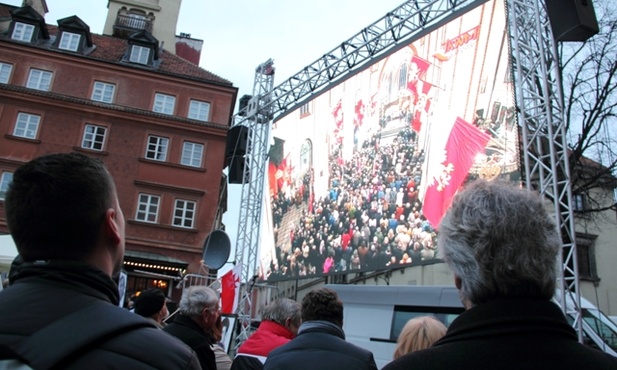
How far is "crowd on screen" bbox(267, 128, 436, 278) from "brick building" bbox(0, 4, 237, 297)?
10.2 m

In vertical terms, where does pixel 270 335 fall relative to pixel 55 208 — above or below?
below

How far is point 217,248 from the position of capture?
12.0m

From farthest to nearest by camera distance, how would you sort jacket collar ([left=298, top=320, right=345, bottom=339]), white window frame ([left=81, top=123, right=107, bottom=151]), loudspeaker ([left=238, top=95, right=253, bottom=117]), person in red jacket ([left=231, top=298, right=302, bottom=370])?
white window frame ([left=81, top=123, right=107, bottom=151]) < loudspeaker ([left=238, top=95, right=253, bottom=117]) < person in red jacket ([left=231, top=298, right=302, bottom=370]) < jacket collar ([left=298, top=320, right=345, bottom=339])

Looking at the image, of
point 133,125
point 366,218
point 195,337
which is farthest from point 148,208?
point 195,337

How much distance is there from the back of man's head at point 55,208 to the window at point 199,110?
81.7 ft

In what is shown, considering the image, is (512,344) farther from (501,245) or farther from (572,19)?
(572,19)

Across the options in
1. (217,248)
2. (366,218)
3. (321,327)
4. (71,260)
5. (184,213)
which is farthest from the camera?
(184,213)

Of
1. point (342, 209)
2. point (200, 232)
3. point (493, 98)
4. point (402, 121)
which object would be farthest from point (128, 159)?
point (493, 98)

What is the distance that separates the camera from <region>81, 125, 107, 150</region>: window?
966 inches

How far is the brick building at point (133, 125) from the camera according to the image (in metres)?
23.1

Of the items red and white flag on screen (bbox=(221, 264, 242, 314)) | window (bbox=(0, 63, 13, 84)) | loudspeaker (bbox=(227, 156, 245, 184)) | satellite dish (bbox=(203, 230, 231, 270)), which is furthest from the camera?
window (bbox=(0, 63, 13, 84))

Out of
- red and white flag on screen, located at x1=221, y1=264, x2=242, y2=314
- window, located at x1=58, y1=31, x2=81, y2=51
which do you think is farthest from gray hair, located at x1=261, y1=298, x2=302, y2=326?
window, located at x1=58, y1=31, x2=81, y2=51

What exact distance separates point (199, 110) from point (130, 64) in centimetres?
459

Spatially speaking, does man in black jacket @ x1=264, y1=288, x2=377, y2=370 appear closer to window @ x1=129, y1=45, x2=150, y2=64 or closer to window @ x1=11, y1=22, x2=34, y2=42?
window @ x1=129, y1=45, x2=150, y2=64
